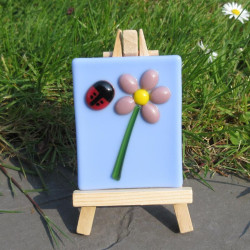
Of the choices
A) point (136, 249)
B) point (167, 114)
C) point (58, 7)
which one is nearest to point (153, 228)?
point (136, 249)

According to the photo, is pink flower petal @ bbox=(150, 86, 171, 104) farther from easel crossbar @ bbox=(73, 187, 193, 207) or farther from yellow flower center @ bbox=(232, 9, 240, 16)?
yellow flower center @ bbox=(232, 9, 240, 16)

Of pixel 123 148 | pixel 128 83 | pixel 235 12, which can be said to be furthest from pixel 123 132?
pixel 235 12

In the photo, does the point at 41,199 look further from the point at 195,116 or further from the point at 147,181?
the point at 195,116

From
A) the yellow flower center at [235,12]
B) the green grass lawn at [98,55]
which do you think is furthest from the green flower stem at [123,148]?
the yellow flower center at [235,12]

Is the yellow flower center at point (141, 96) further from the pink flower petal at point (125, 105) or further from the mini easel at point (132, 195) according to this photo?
the mini easel at point (132, 195)

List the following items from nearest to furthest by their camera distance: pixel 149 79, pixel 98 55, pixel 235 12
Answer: pixel 149 79 → pixel 98 55 → pixel 235 12

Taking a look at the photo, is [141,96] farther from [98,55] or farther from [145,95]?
[98,55]

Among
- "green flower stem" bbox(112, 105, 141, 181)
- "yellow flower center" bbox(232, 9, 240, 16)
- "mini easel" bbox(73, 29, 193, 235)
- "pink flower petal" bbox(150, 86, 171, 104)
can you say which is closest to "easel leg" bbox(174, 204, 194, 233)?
"mini easel" bbox(73, 29, 193, 235)
